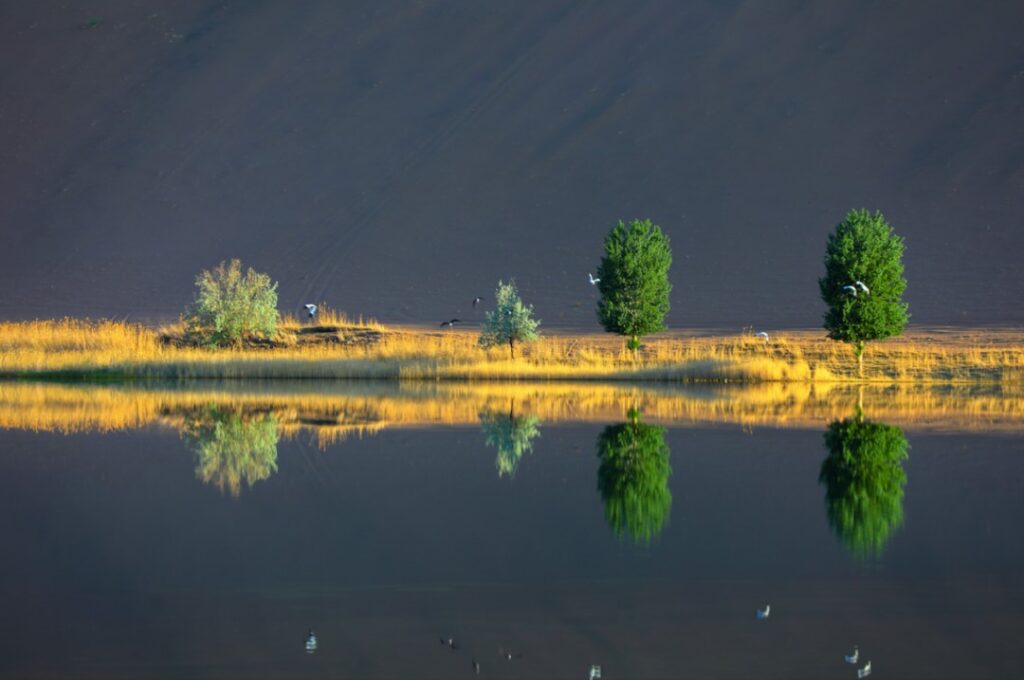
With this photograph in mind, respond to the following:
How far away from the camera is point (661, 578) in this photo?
9.23m

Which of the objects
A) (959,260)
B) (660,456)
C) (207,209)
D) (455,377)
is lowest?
(660,456)

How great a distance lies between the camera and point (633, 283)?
1321 inches

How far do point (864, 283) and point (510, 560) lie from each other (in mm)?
23596

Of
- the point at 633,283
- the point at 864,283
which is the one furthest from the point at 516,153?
the point at 864,283

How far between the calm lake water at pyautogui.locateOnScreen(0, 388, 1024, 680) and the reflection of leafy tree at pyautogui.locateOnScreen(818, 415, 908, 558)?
6 cm

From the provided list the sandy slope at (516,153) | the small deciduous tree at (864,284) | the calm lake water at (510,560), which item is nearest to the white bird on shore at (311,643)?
the calm lake water at (510,560)

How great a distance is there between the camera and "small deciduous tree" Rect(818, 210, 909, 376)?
31812 mm

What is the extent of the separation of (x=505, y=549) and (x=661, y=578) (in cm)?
142

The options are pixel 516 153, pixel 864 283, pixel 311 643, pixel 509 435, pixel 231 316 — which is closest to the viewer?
pixel 311 643

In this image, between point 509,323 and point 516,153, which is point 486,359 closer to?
point 509,323

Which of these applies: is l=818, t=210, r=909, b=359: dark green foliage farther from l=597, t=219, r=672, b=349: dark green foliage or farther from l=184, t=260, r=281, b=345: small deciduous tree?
l=184, t=260, r=281, b=345: small deciduous tree

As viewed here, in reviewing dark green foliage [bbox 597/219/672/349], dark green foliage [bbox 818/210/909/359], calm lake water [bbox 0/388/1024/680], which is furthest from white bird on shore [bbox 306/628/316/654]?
dark green foliage [bbox 597/219/672/349]

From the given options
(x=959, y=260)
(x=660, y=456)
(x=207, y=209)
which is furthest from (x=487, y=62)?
(x=660, y=456)

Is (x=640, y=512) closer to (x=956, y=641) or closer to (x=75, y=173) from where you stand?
(x=956, y=641)
